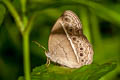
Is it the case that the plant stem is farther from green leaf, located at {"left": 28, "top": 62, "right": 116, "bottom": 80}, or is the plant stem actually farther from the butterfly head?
the butterfly head

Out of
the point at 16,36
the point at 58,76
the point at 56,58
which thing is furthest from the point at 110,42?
the point at 58,76

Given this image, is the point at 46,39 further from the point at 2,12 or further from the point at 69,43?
the point at 2,12

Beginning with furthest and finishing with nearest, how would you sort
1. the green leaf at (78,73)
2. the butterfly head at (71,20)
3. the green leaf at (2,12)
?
the butterfly head at (71,20)
the green leaf at (2,12)
the green leaf at (78,73)

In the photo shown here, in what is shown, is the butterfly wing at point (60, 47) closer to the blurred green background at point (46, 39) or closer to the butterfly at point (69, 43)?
the butterfly at point (69, 43)

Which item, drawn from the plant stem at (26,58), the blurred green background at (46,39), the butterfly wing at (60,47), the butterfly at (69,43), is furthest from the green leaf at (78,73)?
the blurred green background at (46,39)

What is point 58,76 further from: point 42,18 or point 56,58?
point 42,18

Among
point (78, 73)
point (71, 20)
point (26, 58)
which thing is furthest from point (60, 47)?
point (78, 73)

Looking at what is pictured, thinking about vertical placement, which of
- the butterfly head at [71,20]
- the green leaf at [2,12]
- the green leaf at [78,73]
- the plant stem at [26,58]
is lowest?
the green leaf at [78,73]

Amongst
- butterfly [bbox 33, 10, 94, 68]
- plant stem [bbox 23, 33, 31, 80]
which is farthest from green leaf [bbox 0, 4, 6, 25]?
butterfly [bbox 33, 10, 94, 68]

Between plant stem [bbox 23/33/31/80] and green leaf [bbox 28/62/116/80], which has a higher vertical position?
plant stem [bbox 23/33/31/80]
